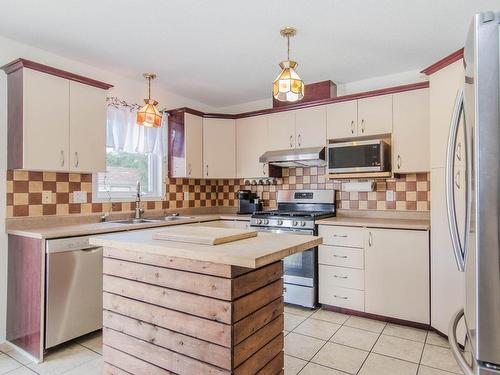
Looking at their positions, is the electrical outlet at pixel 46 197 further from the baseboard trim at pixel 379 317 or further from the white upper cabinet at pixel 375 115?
the white upper cabinet at pixel 375 115

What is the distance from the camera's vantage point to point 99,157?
9.83 ft

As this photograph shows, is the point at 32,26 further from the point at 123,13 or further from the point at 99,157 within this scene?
the point at 99,157

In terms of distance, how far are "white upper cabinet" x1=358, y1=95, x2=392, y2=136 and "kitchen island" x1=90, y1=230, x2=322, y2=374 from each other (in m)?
2.00

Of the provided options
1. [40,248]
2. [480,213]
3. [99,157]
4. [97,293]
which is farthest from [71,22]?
[480,213]

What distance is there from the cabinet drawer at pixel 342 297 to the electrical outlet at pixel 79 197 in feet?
8.01

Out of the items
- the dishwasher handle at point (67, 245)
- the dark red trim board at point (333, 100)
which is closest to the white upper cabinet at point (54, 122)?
the dishwasher handle at point (67, 245)

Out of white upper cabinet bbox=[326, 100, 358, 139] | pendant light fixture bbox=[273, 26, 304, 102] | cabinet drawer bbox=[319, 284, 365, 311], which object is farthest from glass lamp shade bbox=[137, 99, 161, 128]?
cabinet drawer bbox=[319, 284, 365, 311]

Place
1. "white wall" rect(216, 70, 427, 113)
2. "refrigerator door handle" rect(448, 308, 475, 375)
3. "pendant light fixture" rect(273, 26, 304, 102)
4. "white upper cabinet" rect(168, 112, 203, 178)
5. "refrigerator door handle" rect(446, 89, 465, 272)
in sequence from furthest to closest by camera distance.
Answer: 1. "white upper cabinet" rect(168, 112, 203, 178)
2. "white wall" rect(216, 70, 427, 113)
3. "pendant light fixture" rect(273, 26, 304, 102)
4. "refrigerator door handle" rect(446, 89, 465, 272)
5. "refrigerator door handle" rect(448, 308, 475, 375)

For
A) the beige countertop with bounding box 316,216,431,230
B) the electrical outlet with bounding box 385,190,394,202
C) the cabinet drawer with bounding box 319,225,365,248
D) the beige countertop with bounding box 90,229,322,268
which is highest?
the electrical outlet with bounding box 385,190,394,202

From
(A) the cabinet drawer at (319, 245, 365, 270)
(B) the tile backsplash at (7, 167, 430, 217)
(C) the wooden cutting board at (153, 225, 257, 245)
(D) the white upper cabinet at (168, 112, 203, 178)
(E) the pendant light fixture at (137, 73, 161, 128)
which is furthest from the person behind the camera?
(D) the white upper cabinet at (168, 112, 203, 178)

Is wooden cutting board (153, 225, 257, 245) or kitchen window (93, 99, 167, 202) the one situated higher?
kitchen window (93, 99, 167, 202)

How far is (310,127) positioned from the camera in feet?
12.1

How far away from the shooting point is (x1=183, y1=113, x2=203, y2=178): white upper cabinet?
13.0 feet

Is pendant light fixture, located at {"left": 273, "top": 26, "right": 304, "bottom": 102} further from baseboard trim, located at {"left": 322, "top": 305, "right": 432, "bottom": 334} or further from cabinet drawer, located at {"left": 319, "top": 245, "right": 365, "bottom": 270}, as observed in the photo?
baseboard trim, located at {"left": 322, "top": 305, "right": 432, "bottom": 334}
